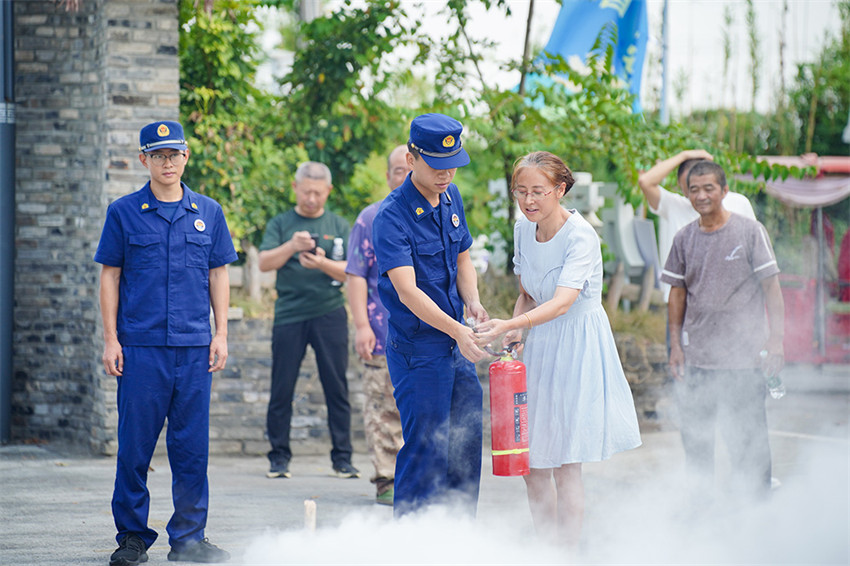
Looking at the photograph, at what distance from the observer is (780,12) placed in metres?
18.0

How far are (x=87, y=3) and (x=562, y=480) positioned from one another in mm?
5794

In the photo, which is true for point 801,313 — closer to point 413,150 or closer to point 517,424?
point 517,424

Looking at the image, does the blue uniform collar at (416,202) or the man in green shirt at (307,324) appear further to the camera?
the man in green shirt at (307,324)

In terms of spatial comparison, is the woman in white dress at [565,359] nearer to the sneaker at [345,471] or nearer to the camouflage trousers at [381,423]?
the camouflage trousers at [381,423]

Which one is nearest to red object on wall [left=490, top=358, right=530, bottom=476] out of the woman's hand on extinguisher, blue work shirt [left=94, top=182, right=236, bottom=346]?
the woman's hand on extinguisher

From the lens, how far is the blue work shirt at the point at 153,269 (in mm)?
4734

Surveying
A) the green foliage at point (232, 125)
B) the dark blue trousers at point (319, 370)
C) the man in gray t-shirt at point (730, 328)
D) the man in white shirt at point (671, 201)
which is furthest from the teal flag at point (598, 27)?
the man in gray t-shirt at point (730, 328)

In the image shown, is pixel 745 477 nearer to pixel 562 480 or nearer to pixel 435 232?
pixel 562 480

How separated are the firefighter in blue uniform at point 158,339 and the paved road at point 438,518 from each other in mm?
267

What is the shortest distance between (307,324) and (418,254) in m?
2.87

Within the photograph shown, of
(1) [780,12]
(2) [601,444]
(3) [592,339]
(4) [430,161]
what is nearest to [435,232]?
(4) [430,161]

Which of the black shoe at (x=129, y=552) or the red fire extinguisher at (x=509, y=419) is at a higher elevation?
the red fire extinguisher at (x=509, y=419)

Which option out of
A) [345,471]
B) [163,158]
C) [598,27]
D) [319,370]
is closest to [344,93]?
[319,370]

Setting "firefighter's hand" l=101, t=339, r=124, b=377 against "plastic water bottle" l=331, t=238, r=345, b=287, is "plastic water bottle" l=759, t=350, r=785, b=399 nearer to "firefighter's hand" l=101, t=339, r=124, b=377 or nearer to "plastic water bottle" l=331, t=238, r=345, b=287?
"plastic water bottle" l=331, t=238, r=345, b=287
